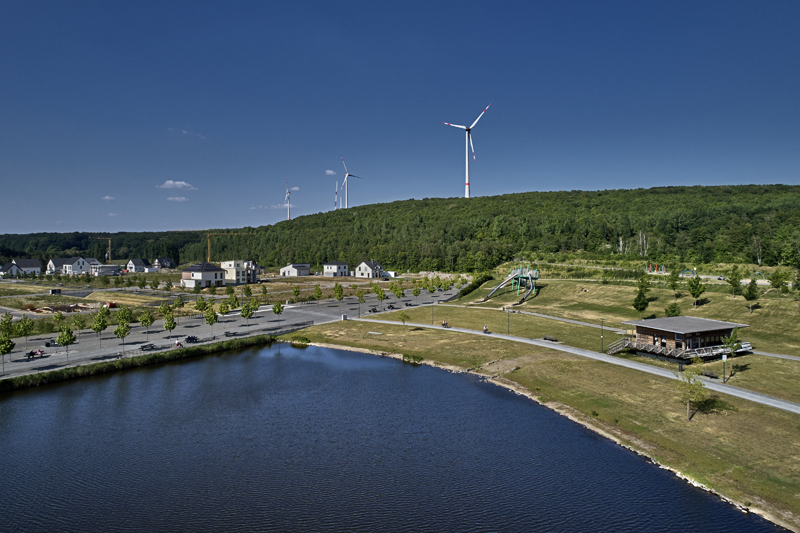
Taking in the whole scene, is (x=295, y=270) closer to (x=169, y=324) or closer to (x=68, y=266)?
(x=68, y=266)

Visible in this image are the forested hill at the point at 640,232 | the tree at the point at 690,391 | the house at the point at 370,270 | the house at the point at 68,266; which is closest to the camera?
the tree at the point at 690,391

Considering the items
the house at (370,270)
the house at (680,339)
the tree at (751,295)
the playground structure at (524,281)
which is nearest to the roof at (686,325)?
the house at (680,339)

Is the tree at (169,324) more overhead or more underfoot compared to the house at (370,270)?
more underfoot

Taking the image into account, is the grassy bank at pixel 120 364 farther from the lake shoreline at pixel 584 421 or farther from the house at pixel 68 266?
the house at pixel 68 266

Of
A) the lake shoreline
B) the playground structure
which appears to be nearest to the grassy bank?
the lake shoreline

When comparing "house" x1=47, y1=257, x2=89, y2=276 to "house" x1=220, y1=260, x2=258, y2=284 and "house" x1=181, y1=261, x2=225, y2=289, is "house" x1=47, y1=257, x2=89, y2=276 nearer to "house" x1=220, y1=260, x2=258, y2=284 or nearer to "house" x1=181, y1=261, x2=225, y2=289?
"house" x1=220, y1=260, x2=258, y2=284

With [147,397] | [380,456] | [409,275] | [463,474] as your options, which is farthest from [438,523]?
[409,275]

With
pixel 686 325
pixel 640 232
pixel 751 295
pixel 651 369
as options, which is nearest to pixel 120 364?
pixel 651 369
